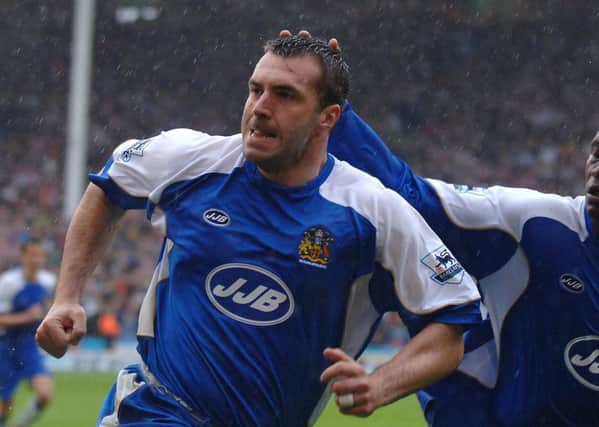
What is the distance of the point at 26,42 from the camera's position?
2594 centimetres

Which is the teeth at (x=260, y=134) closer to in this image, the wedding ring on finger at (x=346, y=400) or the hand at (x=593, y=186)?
the wedding ring on finger at (x=346, y=400)

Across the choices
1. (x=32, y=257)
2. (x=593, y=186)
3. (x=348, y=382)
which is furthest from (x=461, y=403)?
(x=32, y=257)

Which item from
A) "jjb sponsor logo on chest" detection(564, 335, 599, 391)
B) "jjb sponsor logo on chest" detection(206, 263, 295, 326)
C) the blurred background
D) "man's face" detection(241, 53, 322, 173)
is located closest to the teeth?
"man's face" detection(241, 53, 322, 173)

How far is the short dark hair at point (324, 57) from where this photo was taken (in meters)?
4.01

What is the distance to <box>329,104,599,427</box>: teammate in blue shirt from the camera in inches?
182

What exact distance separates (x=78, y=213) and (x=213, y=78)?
21918 mm

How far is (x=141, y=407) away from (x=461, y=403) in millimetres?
1507

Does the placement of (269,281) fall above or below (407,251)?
below

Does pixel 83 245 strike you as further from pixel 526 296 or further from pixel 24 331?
pixel 24 331

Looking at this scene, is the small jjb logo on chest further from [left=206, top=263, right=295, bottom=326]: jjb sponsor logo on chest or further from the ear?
the ear

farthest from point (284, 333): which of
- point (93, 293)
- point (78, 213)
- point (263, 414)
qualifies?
point (93, 293)

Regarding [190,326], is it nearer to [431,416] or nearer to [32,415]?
[431,416]

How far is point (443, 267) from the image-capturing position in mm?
3895

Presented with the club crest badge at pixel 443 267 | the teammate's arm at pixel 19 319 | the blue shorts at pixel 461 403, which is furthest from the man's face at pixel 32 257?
the club crest badge at pixel 443 267
